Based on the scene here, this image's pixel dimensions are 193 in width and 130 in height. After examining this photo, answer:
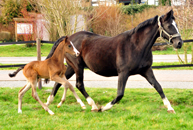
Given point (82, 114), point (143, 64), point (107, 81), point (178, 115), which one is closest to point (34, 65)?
point (82, 114)

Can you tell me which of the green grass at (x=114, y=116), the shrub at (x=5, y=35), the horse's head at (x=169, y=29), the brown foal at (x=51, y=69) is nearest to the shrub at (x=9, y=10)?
the shrub at (x=5, y=35)

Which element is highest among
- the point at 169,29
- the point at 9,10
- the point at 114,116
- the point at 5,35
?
the point at 9,10

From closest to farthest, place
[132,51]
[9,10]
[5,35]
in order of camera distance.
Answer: [132,51] → [9,10] → [5,35]

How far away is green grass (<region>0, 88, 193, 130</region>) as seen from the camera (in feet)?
14.4

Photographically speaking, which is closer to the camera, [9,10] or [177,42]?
[177,42]

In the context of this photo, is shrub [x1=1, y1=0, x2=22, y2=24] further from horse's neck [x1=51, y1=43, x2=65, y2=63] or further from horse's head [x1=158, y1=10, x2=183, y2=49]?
horse's head [x1=158, y1=10, x2=183, y2=49]

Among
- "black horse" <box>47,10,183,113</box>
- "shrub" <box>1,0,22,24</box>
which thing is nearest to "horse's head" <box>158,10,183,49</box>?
"black horse" <box>47,10,183,113</box>

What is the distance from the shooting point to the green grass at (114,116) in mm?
4379

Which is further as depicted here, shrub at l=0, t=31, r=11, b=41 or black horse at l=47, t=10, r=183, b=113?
shrub at l=0, t=31, r=11, b=41

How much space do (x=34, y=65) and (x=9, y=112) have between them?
112cm

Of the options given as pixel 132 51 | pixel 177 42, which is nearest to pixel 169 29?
pixel 177 42

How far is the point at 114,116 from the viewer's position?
500cm

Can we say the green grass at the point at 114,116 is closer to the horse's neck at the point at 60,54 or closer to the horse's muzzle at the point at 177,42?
the horse's neck at the point at 60,54

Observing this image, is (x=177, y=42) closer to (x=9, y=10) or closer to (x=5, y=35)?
(x=9, y=10)
